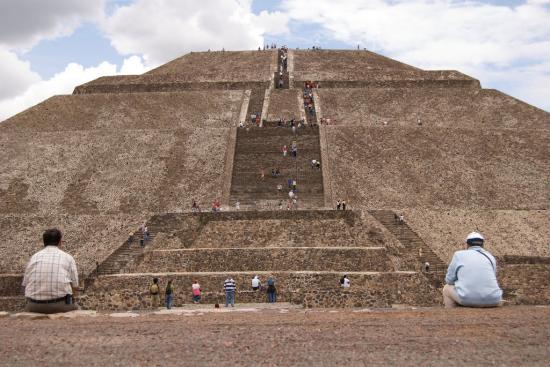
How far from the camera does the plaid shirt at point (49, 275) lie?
21.2 feet

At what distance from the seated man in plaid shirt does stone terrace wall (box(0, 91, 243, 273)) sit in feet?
44.5

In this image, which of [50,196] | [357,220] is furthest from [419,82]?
[50,196]

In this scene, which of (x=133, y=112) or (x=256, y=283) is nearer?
(x=256, y=283)

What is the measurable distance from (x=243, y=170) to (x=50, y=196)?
9.52m

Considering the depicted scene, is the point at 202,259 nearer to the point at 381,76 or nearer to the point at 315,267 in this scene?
→ the point at 315,267

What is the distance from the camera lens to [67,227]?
922 inches

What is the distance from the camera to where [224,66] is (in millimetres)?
49438

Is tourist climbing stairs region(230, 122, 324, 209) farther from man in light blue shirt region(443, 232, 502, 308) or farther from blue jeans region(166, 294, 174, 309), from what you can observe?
man in light blue shirt region(443, 232, 502, 308)

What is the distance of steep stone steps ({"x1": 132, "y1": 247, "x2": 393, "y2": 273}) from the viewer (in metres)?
17.9

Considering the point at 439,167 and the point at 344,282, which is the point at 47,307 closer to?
the point at 344,282

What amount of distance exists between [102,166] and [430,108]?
69.5 ft

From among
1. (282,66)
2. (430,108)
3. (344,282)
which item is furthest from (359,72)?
(344,282)

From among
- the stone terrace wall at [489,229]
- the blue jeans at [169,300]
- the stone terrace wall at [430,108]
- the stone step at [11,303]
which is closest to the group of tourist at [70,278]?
the blue jeans at [169,300]

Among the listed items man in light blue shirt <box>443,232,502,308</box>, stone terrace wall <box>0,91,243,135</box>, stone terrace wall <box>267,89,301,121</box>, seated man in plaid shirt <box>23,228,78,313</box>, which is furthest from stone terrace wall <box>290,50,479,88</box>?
seated man in plaid shirt <box>23,228,78,313</box>
